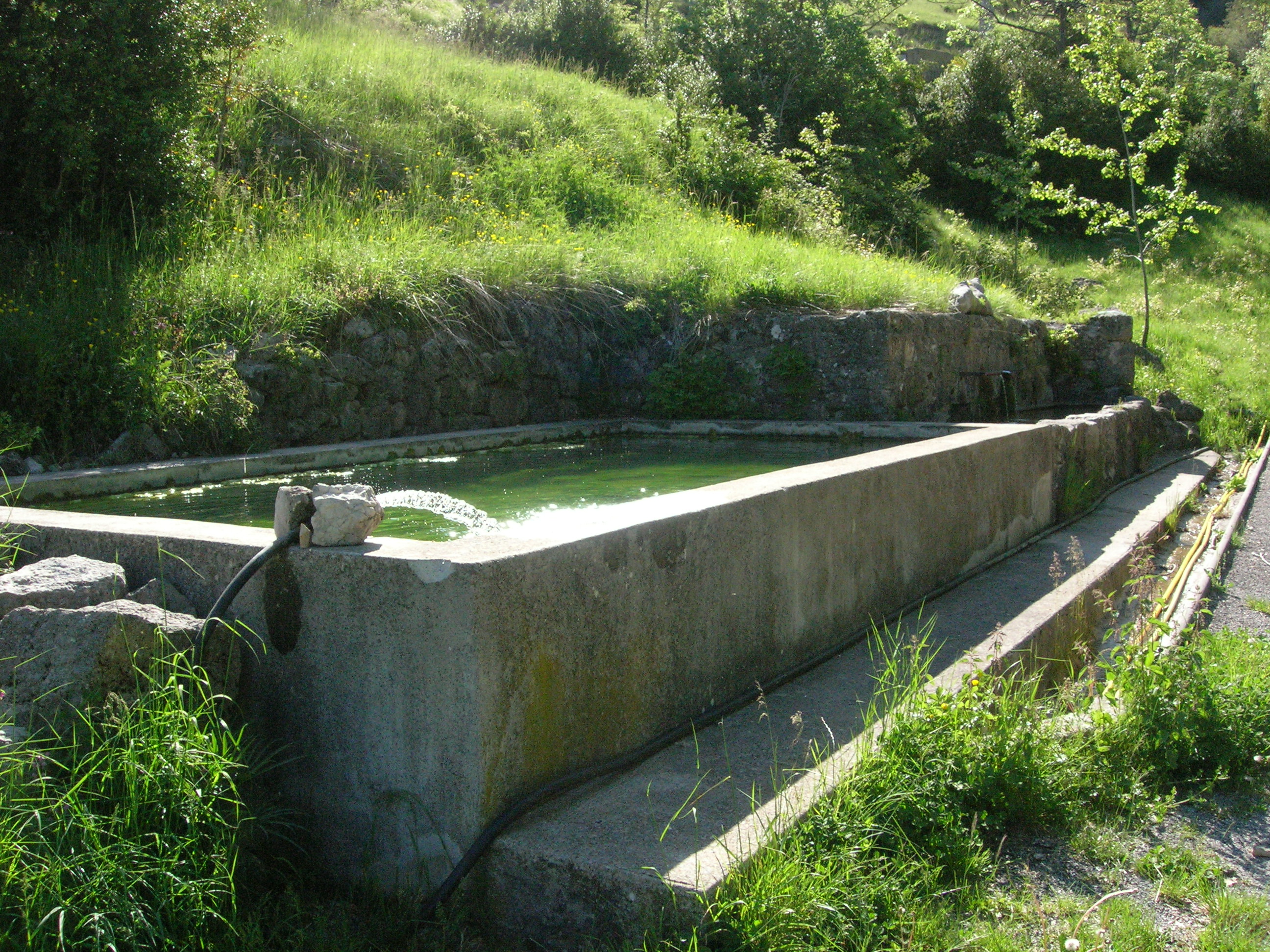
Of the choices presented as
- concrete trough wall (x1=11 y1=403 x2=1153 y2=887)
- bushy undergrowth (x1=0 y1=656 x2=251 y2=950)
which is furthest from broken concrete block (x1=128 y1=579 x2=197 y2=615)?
bushy undergrowth (x1=0 y1=656 x2=251 y2=950)

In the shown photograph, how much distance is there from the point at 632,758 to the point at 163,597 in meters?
1.24

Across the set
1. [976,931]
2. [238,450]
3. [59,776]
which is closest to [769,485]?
[976,931]

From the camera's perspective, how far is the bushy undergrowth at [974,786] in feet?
6.44

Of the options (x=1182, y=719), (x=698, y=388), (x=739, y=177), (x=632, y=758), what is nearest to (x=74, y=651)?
(x=632, y=758)

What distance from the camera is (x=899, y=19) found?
2914cm

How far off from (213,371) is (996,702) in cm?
425

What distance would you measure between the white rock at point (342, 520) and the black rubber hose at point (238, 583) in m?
0.06

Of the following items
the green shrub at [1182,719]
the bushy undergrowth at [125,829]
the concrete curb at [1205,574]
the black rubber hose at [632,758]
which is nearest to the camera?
the bushy undergrowth at [125,829]

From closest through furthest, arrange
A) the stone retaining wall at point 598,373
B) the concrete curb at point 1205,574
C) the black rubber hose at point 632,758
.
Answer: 1. the black rubber hose at point 632,758
2. the concrete curb at point 1205,574
3. the stone retaining wall at point 598,373

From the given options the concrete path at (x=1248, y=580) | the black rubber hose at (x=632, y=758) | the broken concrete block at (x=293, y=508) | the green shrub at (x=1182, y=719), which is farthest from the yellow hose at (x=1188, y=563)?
the broken concrete block at (x=293, y=508)

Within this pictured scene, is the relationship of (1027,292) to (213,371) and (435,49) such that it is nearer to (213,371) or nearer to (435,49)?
(435,49)

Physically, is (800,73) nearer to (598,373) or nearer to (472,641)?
(598,373)

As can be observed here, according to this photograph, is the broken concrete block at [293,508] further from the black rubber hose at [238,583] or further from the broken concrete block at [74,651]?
the broken concrete block at [74,651]

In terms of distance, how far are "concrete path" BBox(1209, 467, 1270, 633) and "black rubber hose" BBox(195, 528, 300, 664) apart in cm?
358
